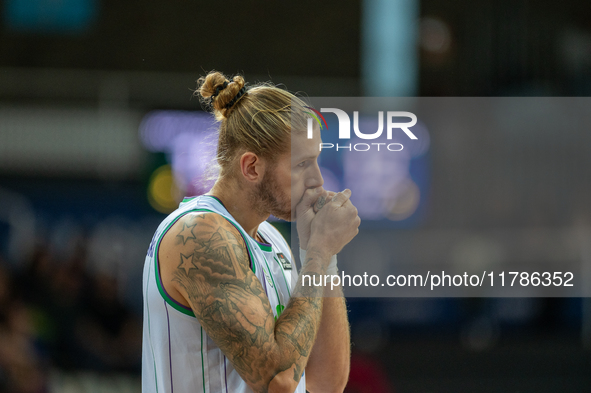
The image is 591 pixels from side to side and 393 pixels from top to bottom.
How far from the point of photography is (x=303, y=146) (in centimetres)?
137

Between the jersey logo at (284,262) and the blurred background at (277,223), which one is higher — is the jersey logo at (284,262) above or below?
below

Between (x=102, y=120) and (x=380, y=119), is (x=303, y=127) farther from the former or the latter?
(x=102, y=120)

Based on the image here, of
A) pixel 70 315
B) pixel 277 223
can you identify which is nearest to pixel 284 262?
pixel 277 223

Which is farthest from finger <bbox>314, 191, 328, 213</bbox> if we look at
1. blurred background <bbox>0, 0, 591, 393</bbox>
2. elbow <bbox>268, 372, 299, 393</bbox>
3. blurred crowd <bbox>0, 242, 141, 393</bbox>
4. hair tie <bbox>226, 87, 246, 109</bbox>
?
blurred crowd <bbox>0, 242, 141, 393</bbox>

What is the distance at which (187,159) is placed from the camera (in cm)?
310

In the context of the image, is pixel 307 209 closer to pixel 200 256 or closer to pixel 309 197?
pixel 309 197

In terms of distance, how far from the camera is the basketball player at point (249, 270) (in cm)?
113

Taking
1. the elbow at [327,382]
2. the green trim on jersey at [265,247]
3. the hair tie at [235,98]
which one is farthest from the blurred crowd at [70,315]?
the hair tie at [235,98]

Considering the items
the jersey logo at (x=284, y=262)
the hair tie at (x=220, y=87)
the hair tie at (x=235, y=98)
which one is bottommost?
the jersey logo at (x=284, y=262)

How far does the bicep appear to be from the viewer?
1112 mm

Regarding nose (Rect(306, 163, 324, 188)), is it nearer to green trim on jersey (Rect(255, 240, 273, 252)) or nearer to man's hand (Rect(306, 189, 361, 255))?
man's hand (Rect(306, 189, 361, 255))

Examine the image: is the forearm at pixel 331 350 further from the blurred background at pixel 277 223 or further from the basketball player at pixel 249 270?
the blurred background at pixel 277 223

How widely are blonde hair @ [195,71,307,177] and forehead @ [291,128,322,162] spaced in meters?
0.02

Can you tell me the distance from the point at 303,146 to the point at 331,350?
0.61m
